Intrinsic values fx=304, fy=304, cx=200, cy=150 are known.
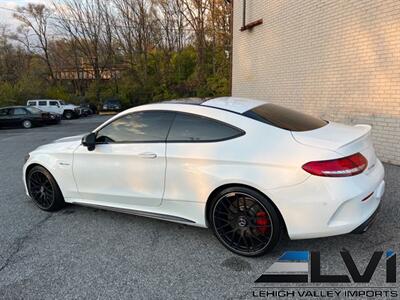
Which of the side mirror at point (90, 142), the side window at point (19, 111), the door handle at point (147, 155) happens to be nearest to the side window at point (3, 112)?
the side window at point (19, 111)

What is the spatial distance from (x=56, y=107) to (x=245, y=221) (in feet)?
84.1

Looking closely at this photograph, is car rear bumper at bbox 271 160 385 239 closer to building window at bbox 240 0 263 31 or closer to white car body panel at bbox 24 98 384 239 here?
white car body panel at bbox 24 98 384 239

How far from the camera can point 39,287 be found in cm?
255

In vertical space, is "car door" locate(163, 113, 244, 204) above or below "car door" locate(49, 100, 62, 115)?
above

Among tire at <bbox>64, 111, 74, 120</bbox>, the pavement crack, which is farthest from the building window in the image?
tire at <bbox>64, 111, 74, 120</bbox>

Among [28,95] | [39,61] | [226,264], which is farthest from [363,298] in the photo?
[39,61]

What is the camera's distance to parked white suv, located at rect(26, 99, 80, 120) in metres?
24.6

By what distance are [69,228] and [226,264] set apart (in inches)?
78.3

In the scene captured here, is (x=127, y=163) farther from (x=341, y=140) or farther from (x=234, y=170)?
(x=341, y=140)

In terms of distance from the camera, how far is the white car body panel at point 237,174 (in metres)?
2.51

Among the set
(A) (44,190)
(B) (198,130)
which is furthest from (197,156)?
(A) (44,190)

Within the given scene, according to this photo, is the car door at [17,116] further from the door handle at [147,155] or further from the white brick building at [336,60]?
the door handle at [147,155]

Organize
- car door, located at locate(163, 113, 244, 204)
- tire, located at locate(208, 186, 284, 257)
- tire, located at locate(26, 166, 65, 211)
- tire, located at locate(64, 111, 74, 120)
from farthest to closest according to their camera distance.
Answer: tire, located at locate(64, 111, 74, 120)
tire, located at locate(26, 166, 65, 211)
car door, located at locate(163, 113, 244, 204)
tire, located at locate(208, 186, 284, 257)

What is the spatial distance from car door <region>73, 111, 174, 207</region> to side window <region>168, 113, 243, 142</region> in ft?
0.39
